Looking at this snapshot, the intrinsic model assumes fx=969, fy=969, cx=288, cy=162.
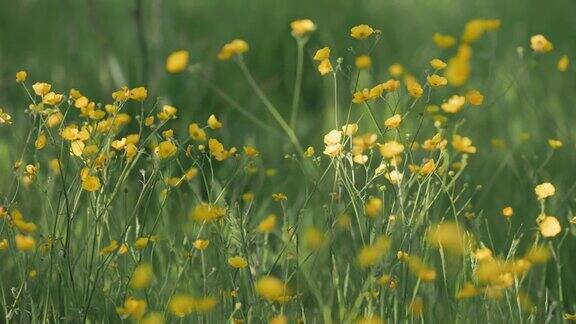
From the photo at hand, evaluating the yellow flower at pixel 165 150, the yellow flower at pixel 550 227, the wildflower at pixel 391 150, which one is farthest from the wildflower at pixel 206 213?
the yellow flower at pixel 550 227

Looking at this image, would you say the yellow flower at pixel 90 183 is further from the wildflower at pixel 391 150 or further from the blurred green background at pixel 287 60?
the blurred green background at pixel 287 60

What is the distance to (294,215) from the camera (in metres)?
2.32

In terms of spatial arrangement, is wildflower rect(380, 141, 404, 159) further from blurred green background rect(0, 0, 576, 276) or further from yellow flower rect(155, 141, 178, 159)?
blurred green background rect(0, 0, 576, 276)

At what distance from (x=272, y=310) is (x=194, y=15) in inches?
110

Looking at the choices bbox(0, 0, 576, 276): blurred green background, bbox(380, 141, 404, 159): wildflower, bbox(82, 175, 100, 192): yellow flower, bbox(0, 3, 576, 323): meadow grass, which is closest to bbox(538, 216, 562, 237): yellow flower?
bbox(0, 3, 576, 323): meadow grass

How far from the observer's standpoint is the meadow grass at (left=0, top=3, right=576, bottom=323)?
149 cm

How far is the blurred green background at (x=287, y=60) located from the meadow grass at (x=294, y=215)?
2 centimetres

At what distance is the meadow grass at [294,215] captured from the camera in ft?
4.87

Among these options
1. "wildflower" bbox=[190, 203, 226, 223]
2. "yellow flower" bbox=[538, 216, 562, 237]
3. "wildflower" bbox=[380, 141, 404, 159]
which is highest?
"wildflower" bbox=[380, 141, 404, 159]

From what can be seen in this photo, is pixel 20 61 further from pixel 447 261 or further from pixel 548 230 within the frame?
pixel 548 230

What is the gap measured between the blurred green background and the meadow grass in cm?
2

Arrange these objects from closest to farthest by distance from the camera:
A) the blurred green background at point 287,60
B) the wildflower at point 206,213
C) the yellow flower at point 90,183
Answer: the wildflower at point 206,213 → the yellow flower at point 90,183 → the blurred green background at point 287,60

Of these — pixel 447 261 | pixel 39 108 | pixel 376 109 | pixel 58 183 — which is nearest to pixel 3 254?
pixel 58 183

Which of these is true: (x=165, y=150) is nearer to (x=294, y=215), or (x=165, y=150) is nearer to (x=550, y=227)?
(x=550, y=227)
